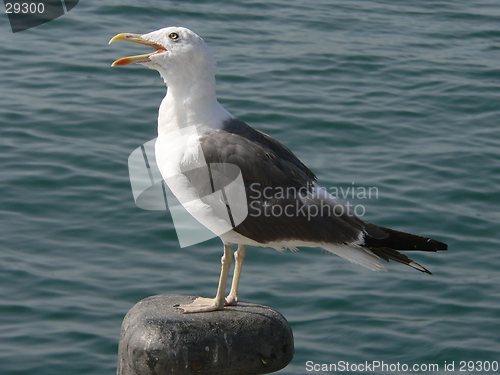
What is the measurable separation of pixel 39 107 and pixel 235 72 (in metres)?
1.95

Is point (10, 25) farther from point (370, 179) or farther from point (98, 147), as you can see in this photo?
point (370, 179)

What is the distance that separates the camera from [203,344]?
4.99m

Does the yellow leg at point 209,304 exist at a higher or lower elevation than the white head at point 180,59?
lower

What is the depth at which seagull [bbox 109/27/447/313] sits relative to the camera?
5.67 metres

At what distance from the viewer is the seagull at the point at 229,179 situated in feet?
18.6

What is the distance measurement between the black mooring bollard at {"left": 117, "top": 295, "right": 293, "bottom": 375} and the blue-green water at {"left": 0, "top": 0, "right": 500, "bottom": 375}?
248 centimetres

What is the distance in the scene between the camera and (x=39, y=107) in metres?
10.7

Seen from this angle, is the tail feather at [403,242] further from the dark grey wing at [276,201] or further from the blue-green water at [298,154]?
the blue-green water at [298,154]

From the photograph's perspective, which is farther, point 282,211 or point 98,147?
point 98,147

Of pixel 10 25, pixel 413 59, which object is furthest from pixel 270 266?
pixel 10 25

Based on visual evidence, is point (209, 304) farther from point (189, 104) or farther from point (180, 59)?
point (180, 59)

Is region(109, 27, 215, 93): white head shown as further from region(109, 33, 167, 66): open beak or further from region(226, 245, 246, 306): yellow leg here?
region(226, 245, 246, 306): yellow leg

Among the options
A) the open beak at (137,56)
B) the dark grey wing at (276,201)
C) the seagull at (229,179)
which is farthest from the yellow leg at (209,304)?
the open beak at (137,56)

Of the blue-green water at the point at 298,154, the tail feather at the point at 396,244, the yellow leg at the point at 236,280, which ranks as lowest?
the blue-green water at the point at 298,154
